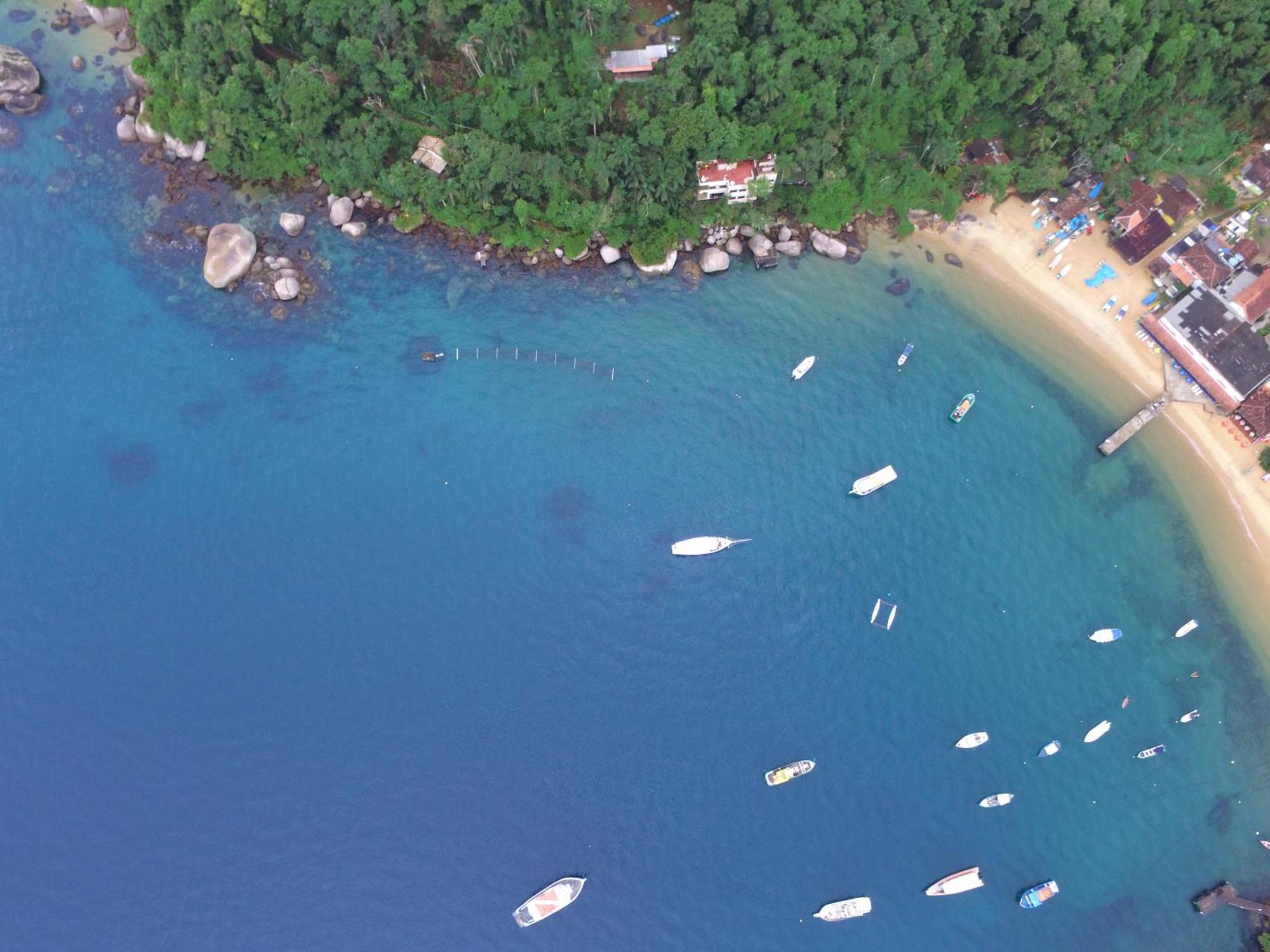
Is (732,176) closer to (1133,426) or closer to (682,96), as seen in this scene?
(682,96)

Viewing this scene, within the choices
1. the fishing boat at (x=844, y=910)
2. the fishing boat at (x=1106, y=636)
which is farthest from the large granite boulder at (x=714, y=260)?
the fishing boat at (x=844, y=910)

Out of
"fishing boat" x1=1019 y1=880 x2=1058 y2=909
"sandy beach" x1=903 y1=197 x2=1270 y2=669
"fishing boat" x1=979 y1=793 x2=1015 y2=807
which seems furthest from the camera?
"sandy beach" x1=903 y1=197 x2=1270 y2=669

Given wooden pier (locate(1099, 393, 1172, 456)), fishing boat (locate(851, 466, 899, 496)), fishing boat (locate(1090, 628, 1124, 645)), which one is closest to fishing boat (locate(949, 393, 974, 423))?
fishing boat (locate(851, 466, 899, 496))

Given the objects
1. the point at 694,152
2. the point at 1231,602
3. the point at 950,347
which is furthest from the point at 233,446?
the point at 1231,602

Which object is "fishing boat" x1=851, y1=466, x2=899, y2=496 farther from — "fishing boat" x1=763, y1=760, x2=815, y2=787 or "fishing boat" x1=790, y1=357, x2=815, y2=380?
"fishing boat" x1=763, y1=760, x2=815, y2=787

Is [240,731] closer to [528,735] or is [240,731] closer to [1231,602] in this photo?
[528,735]

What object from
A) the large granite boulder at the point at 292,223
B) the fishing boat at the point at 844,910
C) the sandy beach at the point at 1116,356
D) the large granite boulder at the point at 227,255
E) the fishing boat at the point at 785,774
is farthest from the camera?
the large granite boulder at the point at 292,223

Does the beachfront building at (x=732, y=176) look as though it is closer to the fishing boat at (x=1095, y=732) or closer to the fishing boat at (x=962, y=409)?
the fishing boat at (x=962, y=409)
